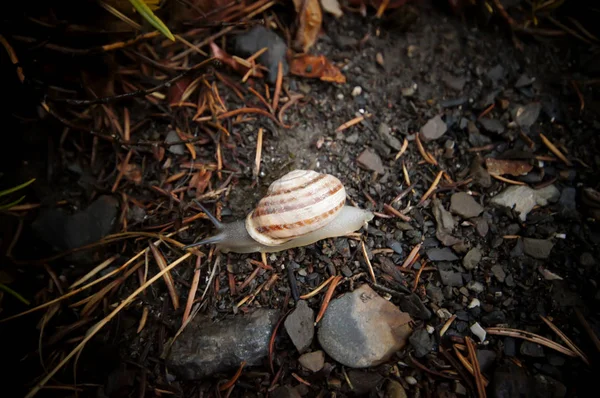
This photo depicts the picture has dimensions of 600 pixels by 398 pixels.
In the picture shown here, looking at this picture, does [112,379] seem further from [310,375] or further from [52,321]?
[310,375]

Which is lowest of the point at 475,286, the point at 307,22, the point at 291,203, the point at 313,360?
the point at 313,360

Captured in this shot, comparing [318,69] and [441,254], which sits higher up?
[318,69]

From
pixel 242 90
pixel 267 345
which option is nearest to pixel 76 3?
pixel 242 90

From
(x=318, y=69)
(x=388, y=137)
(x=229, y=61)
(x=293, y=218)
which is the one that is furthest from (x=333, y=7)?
(x=293, y=218)

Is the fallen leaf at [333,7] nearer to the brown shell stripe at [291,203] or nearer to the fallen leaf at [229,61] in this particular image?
the fallen leaf at [229,61]

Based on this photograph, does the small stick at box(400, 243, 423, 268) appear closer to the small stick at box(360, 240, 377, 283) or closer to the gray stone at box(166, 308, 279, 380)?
the small stick at box(360, 240, 377, 283)

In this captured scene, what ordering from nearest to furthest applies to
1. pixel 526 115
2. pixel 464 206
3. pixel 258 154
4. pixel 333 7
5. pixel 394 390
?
pixel 394 390, pixel 464 206, pixel 258 154, pixel 526 115, pixel 333 7

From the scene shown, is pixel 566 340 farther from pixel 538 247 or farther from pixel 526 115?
pixel 526 115

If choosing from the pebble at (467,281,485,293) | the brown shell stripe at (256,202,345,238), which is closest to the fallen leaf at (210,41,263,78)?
the brown shell stripe at (256,202,345,238)
